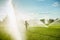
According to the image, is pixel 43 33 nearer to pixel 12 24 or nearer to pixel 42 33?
pixel 42 33

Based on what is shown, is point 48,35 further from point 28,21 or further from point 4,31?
point 4,31

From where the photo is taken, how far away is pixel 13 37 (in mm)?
1752

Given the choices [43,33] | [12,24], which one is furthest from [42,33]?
[12,24]

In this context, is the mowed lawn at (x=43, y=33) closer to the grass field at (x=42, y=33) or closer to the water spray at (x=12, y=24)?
the grass field at (x=42, y=33)

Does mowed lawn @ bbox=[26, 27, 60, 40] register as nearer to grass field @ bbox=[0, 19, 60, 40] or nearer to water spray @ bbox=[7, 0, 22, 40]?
grass field @ bbox=[0, 19, 60, 40]

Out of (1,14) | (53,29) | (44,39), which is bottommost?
(44,39)

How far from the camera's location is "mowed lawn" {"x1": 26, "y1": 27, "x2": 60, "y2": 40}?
169 centimetres

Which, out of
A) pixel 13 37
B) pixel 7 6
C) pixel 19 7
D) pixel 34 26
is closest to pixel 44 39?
pixel 34 26

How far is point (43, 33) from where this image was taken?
1713 millimetres

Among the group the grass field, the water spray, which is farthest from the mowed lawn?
the water spray

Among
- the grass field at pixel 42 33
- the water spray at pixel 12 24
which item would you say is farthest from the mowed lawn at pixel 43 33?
the water spray at pixel 12 24

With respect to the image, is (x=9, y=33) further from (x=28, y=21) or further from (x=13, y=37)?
(x=28, y=21)

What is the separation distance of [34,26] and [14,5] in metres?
0.34

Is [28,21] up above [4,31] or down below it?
above
